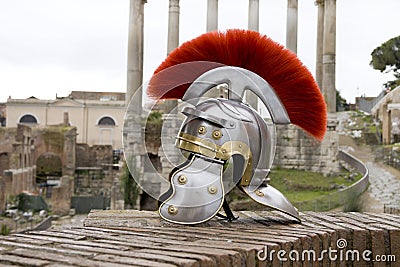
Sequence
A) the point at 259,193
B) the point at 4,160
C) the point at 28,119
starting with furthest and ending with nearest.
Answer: the point at 28,119 < the point at 4,160 < the point at 259,193

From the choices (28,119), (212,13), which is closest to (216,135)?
(212,13)

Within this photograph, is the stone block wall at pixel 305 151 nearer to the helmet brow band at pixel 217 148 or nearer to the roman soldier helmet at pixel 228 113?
the roman soldier helmet at pixel 228 113

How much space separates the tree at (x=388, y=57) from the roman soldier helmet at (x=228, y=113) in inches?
1456

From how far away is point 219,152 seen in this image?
341 cm

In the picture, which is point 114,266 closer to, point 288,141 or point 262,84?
point 262,84

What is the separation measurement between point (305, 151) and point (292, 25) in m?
4.86

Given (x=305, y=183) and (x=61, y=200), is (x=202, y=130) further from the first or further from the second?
(x=61, y=200)

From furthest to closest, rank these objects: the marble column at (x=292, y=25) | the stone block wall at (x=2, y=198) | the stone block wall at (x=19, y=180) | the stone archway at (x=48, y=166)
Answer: the stone archway at (x=48, y=166) → the stone block wall at (x=19, y=180) → the stone block wall at (x=2, y=198) → the marble column at (x=292, y=25)

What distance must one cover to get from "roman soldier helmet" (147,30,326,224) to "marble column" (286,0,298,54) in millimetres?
19013

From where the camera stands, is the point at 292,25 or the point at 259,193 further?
the point at 292,25

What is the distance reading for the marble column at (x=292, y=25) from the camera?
2255 centimetres

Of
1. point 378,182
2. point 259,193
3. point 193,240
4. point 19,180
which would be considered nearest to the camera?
point 193,240

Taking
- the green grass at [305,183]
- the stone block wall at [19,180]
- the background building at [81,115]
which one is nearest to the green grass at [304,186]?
the green grass at [305,183]

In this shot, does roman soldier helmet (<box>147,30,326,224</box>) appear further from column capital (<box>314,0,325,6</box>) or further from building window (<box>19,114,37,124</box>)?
building window (<box>19,114,37,124</box>)
